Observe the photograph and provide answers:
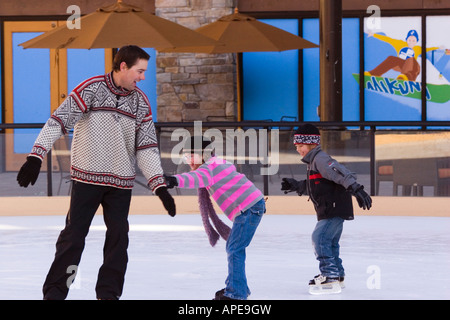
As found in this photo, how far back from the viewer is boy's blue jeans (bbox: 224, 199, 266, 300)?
6332mm

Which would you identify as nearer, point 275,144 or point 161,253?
point 161,253

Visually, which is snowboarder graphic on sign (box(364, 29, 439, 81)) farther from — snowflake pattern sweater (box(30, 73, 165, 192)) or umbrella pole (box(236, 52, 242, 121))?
snowflake pattern sweater (box(30, 73, 165, 192))

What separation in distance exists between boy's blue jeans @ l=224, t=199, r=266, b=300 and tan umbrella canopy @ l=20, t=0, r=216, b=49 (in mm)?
6211

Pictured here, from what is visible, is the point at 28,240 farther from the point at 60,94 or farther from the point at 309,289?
the point at 60,94

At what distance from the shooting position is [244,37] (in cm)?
1427

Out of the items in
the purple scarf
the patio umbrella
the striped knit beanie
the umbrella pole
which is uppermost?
the patio umbrella

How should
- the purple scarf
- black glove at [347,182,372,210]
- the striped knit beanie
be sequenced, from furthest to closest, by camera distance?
the striped knit beanie
black glove at [347,182,372,210]
the purple scarf

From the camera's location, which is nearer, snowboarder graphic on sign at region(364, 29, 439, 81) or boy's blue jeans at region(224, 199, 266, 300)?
boy's blue jeans at region(224, 199, 266, 300)

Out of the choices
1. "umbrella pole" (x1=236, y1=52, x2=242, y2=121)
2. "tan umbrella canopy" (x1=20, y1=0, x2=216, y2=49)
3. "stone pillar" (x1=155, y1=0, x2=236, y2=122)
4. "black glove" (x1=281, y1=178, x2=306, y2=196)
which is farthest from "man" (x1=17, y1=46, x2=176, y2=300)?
"umbrella pole" (x1=236, y1=52, x2=242, y2=121)

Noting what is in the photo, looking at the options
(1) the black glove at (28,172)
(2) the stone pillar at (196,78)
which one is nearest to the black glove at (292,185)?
(1) the black glove at (28,172)

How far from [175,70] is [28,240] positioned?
701 cm

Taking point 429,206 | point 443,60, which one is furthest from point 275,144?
point 443,60

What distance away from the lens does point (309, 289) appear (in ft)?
22.9

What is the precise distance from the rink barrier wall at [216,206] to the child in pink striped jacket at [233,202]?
5.54 metres
